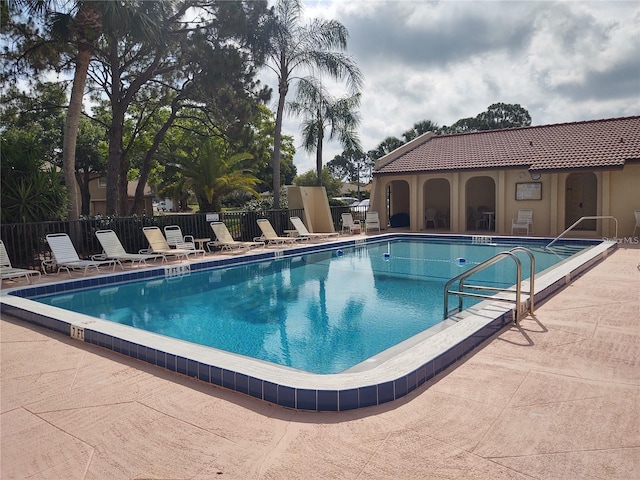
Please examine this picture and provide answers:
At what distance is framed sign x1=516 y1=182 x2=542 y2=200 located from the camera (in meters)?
19.8

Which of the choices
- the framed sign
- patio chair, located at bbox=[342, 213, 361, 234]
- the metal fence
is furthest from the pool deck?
patio chair, located at bbox=[342, 213, 361, 234]

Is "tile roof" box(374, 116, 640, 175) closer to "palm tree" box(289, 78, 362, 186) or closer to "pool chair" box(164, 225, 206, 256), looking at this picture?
"palm tree" box(289, 78, 362, 186)

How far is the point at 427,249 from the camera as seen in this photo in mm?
17453

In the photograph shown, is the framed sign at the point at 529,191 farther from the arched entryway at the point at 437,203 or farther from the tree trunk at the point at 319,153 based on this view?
the tree trunk at the point at 319,153

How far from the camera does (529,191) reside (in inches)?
788

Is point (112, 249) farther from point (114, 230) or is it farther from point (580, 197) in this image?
point (580, 197)

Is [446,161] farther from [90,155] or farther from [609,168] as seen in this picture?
[90,155]

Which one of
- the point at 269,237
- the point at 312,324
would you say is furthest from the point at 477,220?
the point at 312,324

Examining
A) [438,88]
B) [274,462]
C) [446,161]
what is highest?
[438,88]

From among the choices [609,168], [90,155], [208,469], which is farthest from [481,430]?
[90,155]

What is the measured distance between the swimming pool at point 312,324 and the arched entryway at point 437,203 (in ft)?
30.5

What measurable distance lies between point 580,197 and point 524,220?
14.0 ft

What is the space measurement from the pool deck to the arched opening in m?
20.2

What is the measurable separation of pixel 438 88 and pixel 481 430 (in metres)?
15.1
